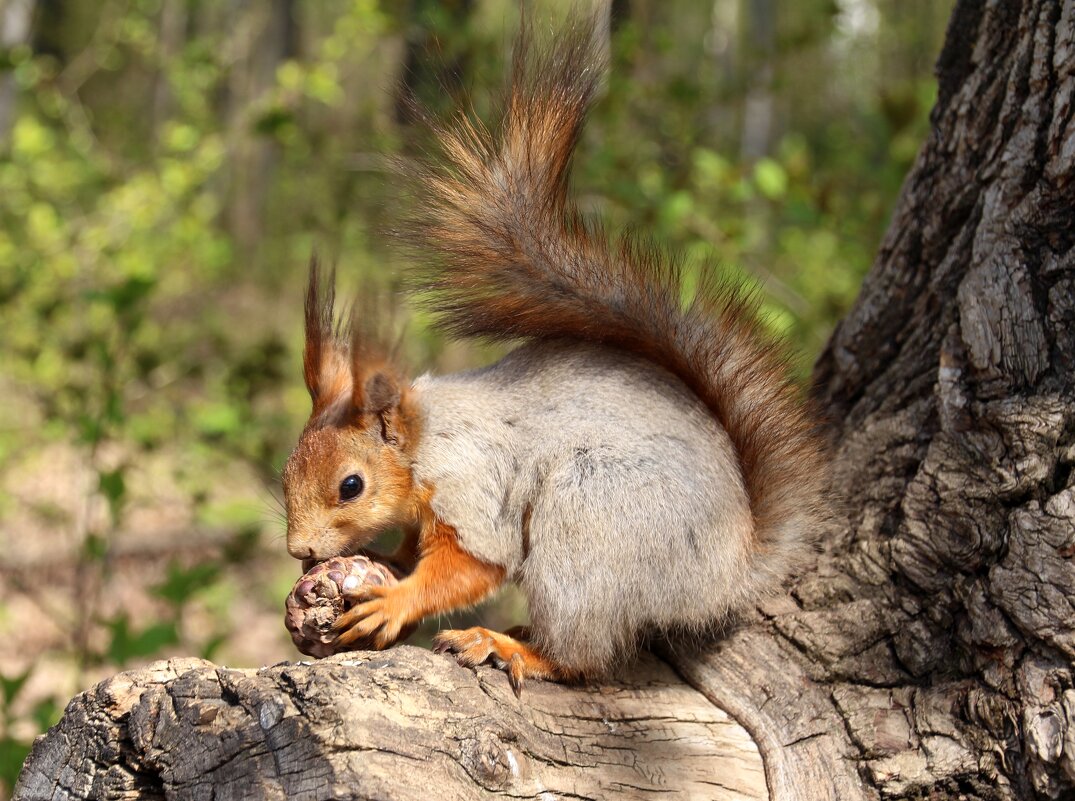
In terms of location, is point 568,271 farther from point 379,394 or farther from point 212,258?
point 212,258

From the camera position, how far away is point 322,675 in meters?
1.14

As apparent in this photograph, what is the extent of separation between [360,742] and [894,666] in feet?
2.38

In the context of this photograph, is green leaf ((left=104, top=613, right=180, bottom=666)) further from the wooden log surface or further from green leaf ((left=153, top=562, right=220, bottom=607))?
the wooden log surface

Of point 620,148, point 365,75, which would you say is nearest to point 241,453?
point 620,148

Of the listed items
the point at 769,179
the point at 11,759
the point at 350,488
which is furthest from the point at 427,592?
the point at 769,179

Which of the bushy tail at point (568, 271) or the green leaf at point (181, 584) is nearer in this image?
the bushy tail at point (568, 271)

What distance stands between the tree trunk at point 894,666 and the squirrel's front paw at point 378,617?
178 millimetres

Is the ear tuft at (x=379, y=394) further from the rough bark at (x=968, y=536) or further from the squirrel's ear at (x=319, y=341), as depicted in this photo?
the rough bark at (x=968, y=536)

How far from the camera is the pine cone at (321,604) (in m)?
1.41

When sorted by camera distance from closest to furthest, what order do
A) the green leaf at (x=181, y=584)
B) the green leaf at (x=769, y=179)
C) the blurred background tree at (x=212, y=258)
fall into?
the green leaf at (x=181, y=584)
the blurred background tree at (x=212, y=258)
the green leaf at (x=769, y=179)

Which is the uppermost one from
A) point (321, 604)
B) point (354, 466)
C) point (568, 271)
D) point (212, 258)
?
point (212, 258)

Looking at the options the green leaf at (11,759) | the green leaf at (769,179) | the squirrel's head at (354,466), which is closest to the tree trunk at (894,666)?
the squirrel's head at (354,466)

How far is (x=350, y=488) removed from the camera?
162 cm

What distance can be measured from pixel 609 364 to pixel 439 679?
0.60m
